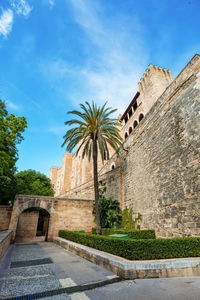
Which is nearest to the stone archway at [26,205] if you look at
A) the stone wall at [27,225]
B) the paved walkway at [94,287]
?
the stone wall at [27,225]

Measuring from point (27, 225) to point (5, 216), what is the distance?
23.1 feet

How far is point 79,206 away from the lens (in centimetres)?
1509

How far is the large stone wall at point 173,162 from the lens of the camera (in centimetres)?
623

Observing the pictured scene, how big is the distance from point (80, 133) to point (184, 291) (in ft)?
34.3

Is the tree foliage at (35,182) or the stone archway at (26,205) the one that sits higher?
the tree foliage at (35,182)

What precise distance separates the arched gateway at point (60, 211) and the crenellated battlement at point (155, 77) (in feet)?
52.3

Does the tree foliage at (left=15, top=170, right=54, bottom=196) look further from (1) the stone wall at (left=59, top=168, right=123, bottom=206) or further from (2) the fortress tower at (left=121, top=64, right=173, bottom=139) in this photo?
(2) the fortress tower at (left=121, top=64, right=173, bottom=139)

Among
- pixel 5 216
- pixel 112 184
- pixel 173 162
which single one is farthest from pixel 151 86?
pixel 5 216

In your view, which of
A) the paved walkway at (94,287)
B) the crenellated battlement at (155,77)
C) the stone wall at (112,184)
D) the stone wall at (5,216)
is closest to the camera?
the paved walkway at (94,287)

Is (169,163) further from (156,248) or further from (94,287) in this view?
(94,287)

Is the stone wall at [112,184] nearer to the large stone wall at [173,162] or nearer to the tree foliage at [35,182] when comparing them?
the large stone wall at [173,162]

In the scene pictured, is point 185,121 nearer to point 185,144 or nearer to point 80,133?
point 185,144

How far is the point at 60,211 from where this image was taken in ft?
47.2

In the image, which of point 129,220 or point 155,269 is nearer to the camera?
point 155,269
